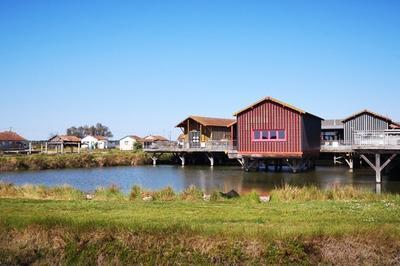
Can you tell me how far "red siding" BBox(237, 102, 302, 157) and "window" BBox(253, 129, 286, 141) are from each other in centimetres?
28

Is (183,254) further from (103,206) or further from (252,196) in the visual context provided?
(252,196)

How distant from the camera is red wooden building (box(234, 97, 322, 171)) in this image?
41.0m

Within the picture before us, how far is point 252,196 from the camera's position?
631 inches

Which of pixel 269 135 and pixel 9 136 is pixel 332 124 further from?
pixel 9 136

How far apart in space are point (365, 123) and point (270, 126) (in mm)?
10905

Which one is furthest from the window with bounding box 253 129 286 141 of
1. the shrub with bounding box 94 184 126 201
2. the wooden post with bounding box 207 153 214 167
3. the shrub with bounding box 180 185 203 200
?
the shrub with bounding box 94 184 126 201

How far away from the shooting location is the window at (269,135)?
41531mm

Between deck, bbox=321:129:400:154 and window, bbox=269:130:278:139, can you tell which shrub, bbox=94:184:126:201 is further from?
window, bbox=269:130:278:139

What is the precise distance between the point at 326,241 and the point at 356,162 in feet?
131

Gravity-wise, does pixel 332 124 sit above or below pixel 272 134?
above

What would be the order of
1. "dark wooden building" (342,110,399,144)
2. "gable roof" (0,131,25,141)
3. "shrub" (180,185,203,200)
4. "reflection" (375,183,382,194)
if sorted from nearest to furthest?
"shrub" (180,185,203,200)
"reflection" (375,183,382,194)
"dark wooden building" (342,110,399,144)
"gable roof" (0,131,25,141)

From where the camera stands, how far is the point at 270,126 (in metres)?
42.2

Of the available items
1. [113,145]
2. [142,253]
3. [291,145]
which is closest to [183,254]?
[142,253]

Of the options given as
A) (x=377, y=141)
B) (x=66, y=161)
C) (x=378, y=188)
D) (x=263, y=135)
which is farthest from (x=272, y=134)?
(x=66, y=161)
